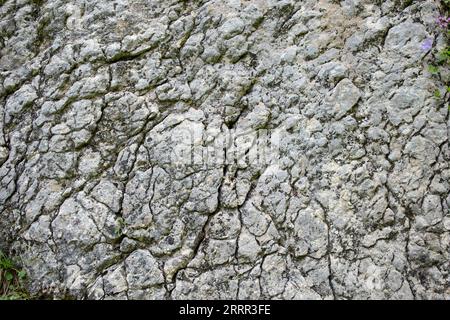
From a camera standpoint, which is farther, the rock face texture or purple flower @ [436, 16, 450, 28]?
purple flower @ [436, 16, 450, 28]

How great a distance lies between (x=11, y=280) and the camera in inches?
111

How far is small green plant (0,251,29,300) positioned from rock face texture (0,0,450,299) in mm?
86

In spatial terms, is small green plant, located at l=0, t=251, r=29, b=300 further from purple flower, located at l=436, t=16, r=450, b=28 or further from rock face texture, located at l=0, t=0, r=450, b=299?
purple flower, located at l=436, t=16, r=450, b=28

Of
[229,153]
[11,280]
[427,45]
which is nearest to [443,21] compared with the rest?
[427,45]

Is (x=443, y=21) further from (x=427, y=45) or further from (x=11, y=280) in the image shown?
(x=11, y=280)

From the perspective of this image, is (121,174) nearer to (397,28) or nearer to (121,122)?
(121,122)

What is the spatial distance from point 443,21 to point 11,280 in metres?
3.25

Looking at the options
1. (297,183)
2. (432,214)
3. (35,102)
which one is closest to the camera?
(432,214)

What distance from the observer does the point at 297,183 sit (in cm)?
270

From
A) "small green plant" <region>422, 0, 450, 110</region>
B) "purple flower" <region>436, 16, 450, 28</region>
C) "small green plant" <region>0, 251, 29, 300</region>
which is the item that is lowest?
"small green plant" <region>0, 251, 29, 300</region>

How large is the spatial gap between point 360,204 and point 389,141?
44 cm

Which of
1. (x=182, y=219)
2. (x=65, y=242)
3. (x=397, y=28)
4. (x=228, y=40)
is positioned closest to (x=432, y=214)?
(x=397, y=28)

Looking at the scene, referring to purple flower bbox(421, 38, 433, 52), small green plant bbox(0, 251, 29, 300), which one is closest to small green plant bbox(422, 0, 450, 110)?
purple flower bbox(421, 38, 433, 52)

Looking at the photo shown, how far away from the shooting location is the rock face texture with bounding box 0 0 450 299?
2.55 metres
